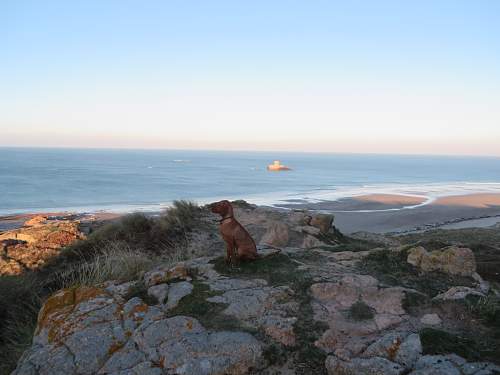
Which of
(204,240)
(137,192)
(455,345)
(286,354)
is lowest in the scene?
(137,192)

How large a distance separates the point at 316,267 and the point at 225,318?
6.81ft

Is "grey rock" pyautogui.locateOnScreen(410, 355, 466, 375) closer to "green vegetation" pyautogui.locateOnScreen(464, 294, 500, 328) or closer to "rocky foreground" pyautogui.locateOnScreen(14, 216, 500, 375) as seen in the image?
"rocky foreground" pyautogui.locateOnScreen(14, 216, 500, 375)

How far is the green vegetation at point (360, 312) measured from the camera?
445cm

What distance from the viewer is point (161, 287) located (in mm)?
5348

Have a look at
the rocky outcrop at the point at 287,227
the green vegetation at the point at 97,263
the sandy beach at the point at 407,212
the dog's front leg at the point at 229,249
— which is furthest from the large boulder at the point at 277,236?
the sandy beach at the point at 407,212

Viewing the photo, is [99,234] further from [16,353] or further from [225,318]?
[225,318]

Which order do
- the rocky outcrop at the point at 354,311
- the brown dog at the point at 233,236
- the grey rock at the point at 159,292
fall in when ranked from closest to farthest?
1. the rocky outcrop at the point at 354,311
2. the grey rock at the point at 159,292
3. the brown dog at the point at 233,236

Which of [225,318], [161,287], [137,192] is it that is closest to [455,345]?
[225,318]

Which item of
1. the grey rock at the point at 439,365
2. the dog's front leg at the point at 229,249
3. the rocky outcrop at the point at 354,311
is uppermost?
the dog's front leg at the point at 229,249

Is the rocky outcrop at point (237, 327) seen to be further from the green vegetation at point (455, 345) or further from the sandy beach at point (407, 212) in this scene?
the sandy beach at point (407, 212)

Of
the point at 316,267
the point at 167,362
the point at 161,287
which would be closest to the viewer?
the point at 167,362

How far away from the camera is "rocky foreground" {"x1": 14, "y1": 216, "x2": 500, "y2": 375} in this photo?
3.70m

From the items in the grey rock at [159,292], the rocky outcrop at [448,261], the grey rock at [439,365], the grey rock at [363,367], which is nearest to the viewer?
the grey rock at [439,365]

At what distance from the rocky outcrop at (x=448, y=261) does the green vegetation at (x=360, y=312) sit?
6.32 ft
